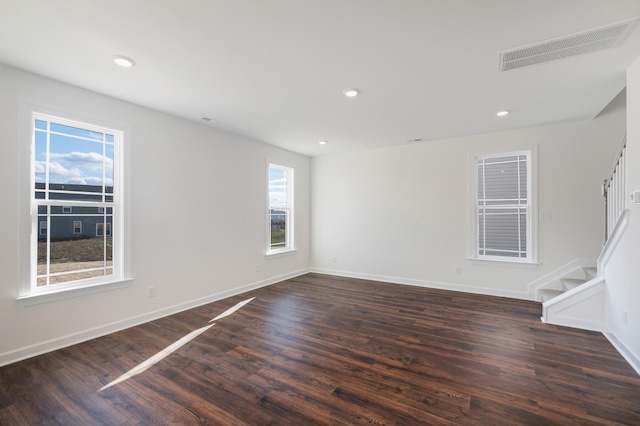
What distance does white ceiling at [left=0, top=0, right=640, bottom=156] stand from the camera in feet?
6.06

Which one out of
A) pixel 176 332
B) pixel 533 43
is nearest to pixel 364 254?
pixel 176 332

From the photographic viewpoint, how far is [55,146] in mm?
2908

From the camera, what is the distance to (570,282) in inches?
152

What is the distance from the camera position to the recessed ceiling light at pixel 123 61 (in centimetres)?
238

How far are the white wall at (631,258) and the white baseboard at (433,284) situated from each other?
1600mm

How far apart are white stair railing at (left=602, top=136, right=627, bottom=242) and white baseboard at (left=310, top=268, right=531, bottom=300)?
1.43 m

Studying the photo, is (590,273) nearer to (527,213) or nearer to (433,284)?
(527,213)

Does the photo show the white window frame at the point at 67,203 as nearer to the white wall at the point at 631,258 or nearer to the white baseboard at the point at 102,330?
the white baseboard at the point at 102,330

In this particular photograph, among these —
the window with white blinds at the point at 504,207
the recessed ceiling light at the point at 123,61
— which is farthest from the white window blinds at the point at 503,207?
the recessed ceiling light at the point at 123,61

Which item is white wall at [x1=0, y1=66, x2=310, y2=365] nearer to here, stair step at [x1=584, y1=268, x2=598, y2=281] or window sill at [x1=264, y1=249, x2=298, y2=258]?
window sill at [x1=264, y1=249, x2=298, y2=258]

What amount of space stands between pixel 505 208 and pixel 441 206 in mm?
947

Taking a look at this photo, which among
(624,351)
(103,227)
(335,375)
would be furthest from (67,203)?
(624,351)

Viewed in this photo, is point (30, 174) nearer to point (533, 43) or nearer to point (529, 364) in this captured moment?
point (533, 43)

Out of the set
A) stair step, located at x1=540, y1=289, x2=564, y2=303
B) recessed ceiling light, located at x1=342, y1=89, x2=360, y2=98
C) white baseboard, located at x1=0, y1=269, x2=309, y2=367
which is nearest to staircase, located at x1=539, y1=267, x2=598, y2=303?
stair step, located at x1=540, y1=289, x2=564, y2=303
